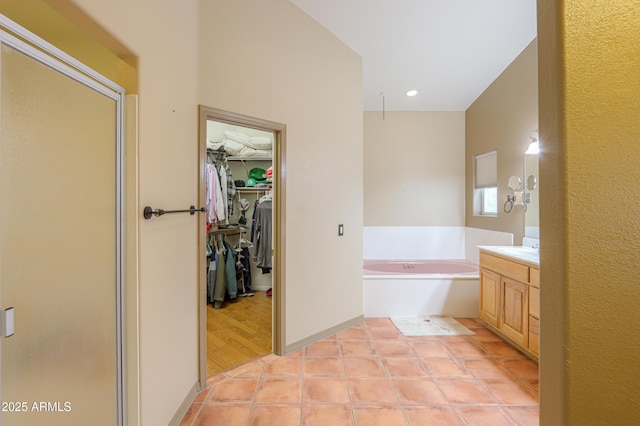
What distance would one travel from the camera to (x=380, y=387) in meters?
1.96

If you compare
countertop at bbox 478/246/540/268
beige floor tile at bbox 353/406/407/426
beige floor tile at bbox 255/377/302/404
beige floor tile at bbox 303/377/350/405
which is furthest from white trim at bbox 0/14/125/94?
countertop at bbox 478/246/540/268

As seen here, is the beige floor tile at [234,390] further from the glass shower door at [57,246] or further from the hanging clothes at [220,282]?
the hanging clothes at [220,282]

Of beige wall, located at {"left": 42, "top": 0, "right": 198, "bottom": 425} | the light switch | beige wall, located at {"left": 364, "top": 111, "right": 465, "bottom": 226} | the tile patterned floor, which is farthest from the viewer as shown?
beige wall, located at {"left": 364, "top": 111, "right": 465, "bottom": 226}

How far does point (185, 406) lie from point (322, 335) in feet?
4.31

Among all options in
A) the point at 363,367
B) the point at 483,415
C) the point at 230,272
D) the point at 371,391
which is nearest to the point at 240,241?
the point at 230,272

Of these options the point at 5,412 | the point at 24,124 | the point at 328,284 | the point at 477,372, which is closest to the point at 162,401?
the point at 5,412

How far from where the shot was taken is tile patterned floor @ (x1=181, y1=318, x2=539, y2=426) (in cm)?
168

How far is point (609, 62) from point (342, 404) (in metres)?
2.12

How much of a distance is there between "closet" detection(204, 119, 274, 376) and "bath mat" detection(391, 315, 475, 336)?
57.3 inches

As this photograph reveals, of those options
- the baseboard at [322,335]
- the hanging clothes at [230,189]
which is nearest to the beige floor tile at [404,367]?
the baseboard at [322,335]

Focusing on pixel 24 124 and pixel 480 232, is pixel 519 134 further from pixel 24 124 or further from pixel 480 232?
pixel 24 124

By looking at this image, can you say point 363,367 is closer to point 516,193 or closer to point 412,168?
point 516,193

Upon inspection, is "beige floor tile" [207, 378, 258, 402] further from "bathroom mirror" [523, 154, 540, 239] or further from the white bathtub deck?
"bathroom mirror" [523, 154, 540, 239]

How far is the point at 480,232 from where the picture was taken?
13.0 ft
